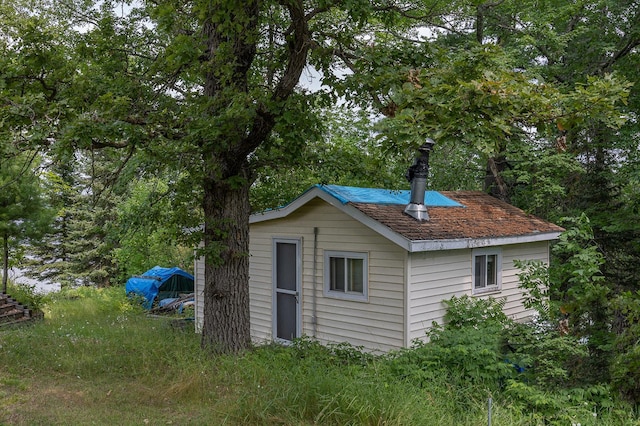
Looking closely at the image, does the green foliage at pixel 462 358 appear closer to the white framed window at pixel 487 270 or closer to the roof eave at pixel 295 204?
the white framed window at pixel 487 270

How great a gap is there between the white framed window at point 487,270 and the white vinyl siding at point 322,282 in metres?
2.14

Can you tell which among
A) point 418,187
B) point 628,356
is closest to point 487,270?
point 418,187

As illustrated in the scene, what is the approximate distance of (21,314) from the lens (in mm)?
14727

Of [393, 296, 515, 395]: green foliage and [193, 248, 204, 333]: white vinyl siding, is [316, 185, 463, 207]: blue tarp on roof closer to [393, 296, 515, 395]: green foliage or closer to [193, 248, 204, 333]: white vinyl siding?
[393, 296, 515, 395]: green foliage

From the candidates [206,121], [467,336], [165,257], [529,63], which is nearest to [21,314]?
[165,257]

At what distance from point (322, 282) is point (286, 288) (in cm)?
103

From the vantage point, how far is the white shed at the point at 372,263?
8.90 metres

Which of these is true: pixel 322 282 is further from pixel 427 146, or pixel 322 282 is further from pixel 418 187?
pixel 427 146

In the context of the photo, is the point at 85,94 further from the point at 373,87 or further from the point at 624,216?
the point at 624,216

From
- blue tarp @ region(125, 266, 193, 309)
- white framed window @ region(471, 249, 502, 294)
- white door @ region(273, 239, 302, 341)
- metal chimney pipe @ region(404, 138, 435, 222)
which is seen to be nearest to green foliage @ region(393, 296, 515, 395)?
white framed window @ region(471, 249, 502, 294)

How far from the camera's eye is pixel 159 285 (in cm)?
1752

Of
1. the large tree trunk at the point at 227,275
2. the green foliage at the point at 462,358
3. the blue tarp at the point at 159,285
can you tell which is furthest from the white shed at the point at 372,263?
the blue tarp at the point at 159,285

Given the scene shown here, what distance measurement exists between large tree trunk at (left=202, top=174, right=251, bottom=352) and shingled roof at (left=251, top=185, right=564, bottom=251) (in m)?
2.03

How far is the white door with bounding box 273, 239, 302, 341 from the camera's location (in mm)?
10383
